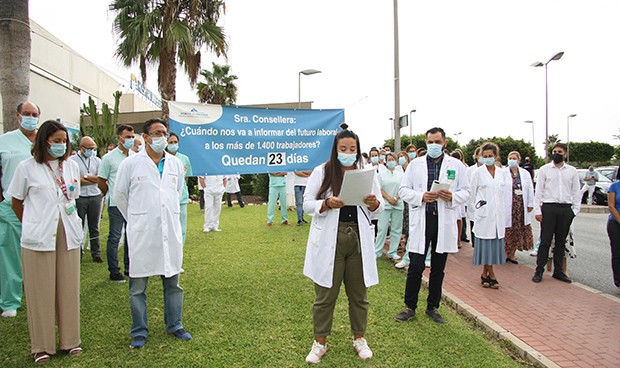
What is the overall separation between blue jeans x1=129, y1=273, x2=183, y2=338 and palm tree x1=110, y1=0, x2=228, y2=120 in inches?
462

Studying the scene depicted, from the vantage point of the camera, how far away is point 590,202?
63.6 feet

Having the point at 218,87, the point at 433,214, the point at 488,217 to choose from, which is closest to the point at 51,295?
the point at 433,214

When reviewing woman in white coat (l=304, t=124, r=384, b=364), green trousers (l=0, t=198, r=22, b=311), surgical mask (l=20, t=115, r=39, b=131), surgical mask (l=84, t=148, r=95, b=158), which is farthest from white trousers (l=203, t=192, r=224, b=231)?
woman in white coat (l=304, t=124, r=384, b=364)

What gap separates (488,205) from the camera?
20.4 ft

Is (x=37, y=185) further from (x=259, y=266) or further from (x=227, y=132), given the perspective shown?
(x=259, y=266)

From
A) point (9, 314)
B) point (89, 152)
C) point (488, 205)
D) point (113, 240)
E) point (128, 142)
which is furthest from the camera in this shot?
point (89, 152)

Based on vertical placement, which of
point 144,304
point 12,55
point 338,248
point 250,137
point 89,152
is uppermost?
point 12,55

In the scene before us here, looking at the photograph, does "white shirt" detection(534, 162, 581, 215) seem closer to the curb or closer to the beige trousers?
the curb

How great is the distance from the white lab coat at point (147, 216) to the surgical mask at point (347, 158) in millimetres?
1692

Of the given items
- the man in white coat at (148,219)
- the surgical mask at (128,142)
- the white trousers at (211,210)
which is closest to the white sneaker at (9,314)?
the man in white coat at (148,219)

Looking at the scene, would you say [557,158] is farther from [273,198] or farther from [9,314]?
[9,314]

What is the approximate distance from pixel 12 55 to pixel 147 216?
3.53m

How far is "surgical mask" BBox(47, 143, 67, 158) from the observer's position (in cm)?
370

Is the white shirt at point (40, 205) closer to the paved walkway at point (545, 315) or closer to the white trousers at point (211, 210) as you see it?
the paved walkway at point (545, 315)
